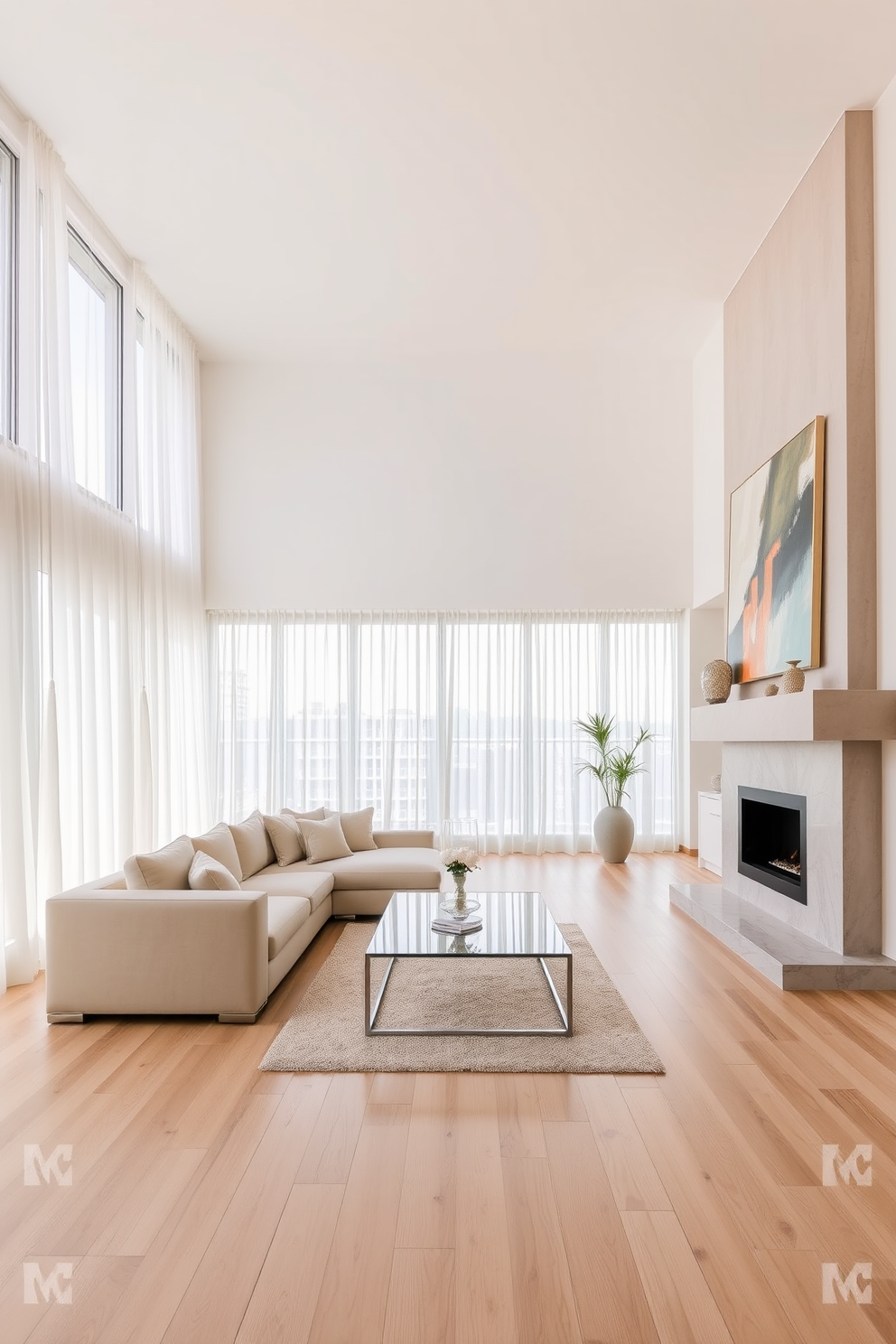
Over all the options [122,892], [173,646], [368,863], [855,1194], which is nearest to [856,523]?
[855,1194]

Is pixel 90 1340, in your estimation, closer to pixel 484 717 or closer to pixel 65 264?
pixel 65 264

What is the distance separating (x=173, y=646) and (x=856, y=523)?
5095mm

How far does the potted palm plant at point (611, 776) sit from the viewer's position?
7.62 m

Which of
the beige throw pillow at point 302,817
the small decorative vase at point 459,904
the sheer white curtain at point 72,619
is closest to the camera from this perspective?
the small decorative vase at point 459,904

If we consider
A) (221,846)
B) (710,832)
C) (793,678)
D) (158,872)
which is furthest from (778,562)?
(158,872)

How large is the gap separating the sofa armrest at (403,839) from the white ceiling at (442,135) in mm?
4017

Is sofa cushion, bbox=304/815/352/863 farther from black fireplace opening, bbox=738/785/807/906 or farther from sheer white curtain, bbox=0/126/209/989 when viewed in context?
black fireplace opening, bbox=738/785/807/906

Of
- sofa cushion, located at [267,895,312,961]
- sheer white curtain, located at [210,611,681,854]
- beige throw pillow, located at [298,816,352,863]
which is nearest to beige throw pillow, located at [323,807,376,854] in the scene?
beige throw pillow, located at [298,816,352,863]

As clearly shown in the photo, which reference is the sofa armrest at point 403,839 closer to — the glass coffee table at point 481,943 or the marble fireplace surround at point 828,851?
the glass coffee table at point 481,943

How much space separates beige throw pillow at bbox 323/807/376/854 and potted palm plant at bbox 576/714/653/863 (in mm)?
2354

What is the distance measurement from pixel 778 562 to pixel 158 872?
3848 mm

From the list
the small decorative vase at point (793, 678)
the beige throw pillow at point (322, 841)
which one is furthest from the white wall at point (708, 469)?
the beige throw pillow at point (322, 841)

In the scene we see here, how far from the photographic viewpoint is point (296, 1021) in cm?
364

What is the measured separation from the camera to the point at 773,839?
5508 millimetres
